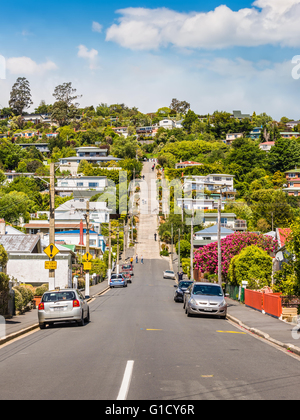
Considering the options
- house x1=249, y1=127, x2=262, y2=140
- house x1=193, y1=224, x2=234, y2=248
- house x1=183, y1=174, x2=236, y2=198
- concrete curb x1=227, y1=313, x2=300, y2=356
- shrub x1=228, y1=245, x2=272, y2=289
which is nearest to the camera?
concrete curb x1=227, y1=313, x2=300, y2=356

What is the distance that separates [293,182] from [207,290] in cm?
9433

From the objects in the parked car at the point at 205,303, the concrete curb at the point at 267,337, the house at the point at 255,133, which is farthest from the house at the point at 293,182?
the concrete curb at the point at 267,337

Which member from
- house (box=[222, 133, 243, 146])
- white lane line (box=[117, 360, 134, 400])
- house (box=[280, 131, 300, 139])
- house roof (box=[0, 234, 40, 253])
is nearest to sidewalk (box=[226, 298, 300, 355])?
white lane line (box=[117, 360, 134, 400])

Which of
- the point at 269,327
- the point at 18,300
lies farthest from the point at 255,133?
the point at 269,327

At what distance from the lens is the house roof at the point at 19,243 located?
4247 centimetres

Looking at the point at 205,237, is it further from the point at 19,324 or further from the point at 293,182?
the point at 19,324

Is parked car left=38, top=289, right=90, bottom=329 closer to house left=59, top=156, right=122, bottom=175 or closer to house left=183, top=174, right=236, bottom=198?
house left=183, top=174, right=236, bottom=198

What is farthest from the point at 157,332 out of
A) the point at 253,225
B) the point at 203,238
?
the point at 253,225

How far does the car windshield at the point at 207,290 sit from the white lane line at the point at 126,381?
12.5 metres

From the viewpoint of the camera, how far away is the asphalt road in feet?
24.8

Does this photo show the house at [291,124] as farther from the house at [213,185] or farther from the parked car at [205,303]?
the parked car at [205,303]

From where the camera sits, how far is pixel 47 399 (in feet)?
23.3

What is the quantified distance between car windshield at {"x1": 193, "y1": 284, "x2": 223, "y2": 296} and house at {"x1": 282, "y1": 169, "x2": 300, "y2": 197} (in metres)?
88.0
